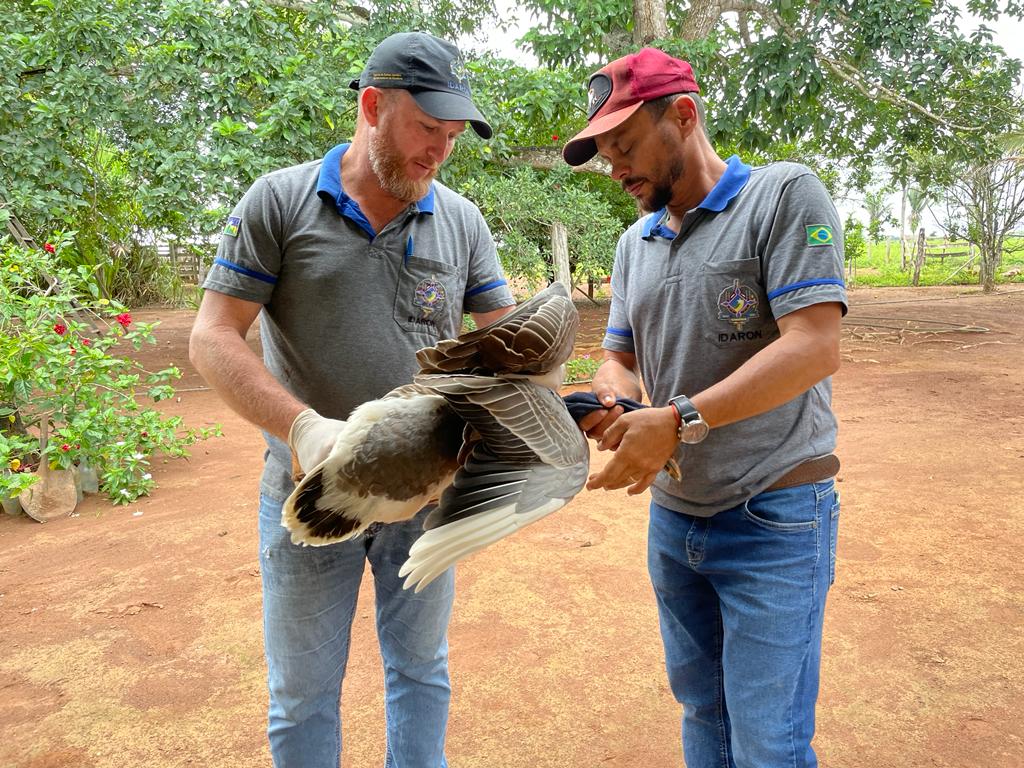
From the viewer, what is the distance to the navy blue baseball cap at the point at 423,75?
6.26ft

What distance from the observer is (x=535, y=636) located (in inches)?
141

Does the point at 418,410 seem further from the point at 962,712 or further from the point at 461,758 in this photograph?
the point at 962,712

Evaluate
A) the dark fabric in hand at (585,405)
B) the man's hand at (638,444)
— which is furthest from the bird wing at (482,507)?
the dark fabric in hand at (585,405)

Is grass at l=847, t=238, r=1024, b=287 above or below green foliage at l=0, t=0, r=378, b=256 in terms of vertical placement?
below

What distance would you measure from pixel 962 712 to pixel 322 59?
8.41 m

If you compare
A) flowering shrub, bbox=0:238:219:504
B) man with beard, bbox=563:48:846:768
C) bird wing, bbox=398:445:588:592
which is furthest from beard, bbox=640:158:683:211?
flowering shrub, bbox=0:238:219:504

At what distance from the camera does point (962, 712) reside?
293 cm

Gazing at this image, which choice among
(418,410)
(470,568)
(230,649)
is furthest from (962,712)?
(230,649)

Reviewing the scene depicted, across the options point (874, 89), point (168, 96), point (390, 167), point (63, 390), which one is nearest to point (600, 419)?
point (390, 167)

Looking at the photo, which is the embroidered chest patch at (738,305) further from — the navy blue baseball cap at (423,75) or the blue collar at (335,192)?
the blue collar at (335,192)

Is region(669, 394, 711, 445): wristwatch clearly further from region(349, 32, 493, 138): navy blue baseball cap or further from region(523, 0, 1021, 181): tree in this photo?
region(523, 0, 1021, 181): tree

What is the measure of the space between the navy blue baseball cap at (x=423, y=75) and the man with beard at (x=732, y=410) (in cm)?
38

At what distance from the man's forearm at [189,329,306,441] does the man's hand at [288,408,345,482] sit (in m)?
0.05

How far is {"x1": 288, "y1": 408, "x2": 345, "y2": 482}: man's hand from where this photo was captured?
150cm
